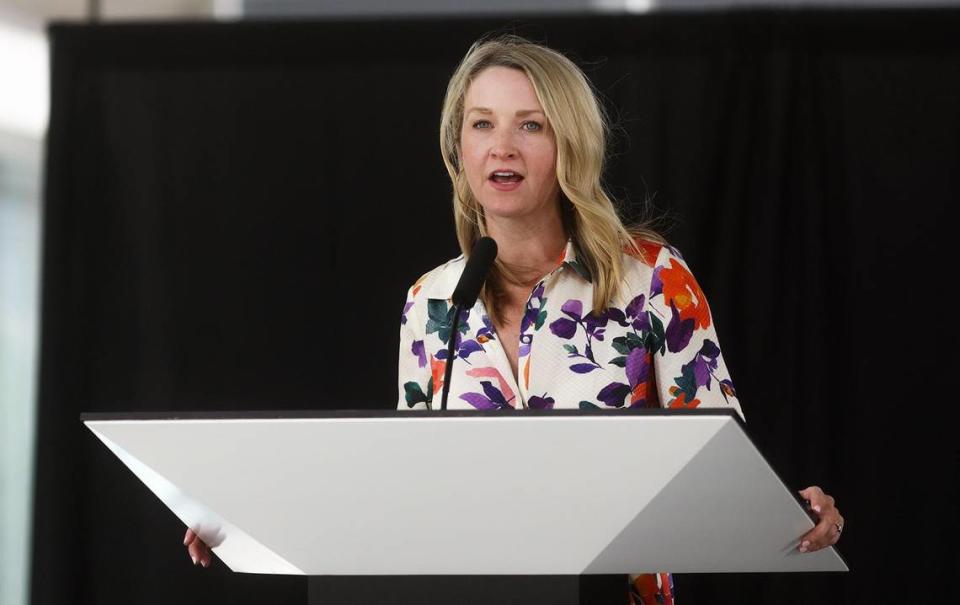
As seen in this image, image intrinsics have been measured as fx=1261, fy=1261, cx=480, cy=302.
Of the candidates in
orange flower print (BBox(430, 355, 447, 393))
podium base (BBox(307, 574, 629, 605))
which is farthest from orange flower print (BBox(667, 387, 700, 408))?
podium base (BBox(307, 574, 629, 605))

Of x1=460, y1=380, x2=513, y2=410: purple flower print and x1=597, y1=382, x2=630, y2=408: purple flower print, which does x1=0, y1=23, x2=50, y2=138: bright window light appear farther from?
x1=597, y1=382, x2=630, y2=408: purple flower print

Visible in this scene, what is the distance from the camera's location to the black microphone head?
133 cm

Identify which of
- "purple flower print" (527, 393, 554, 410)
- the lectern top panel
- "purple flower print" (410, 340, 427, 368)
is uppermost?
"purple flower print" (410, 340, 427, 368)

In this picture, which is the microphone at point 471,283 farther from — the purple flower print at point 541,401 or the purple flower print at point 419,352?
the purple flower print at point 419,352

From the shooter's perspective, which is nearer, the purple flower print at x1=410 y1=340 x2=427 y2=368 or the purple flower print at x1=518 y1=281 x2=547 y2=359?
Result: the purple flower print at x1=518 y1=281 x2=547 y2=359

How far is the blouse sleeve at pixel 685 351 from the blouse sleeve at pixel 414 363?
1.18ft

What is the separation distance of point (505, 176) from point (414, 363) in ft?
1.06

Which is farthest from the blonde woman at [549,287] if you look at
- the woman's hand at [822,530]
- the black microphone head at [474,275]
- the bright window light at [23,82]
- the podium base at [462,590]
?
the bright window light at [23,82]

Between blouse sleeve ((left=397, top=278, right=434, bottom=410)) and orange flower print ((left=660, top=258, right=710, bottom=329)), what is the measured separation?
1.20 ft

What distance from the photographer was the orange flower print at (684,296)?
5.62 ft

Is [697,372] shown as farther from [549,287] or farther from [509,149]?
[509,149]

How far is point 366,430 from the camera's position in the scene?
3.08 feet

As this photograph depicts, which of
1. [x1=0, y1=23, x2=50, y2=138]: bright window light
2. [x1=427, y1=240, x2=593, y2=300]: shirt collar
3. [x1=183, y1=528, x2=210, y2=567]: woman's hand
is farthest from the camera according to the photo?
[x1=0, y1=23, x2=50, y2=138]: bright window light

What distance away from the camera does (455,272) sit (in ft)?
6.13
